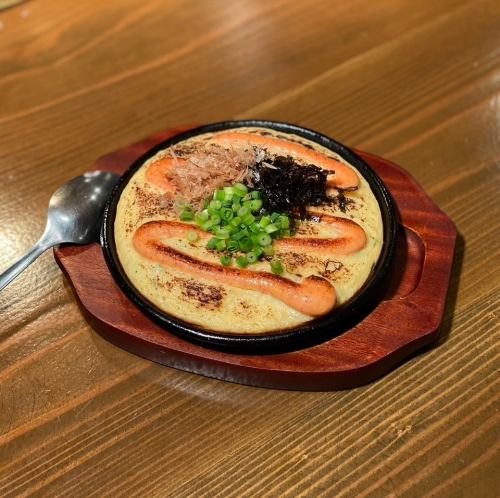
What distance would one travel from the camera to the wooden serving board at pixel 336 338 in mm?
2377

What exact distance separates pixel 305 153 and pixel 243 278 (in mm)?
833

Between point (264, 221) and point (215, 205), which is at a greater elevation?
point (215, 205)

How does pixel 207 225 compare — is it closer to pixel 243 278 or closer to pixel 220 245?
pixel 220 245

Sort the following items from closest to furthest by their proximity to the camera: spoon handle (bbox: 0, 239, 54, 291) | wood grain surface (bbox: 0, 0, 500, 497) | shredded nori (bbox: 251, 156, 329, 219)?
wood grain surface (bbox: 0, 0, 500, 497) → shredded nori (bbox: 251, 156, 329, 219) → spoon handle (bbox: 0, 239, 54, 291)

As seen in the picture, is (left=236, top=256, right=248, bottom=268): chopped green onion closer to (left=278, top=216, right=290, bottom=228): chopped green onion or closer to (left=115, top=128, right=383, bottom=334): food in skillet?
(left=115, top=128, right=383, bottom=334): food in skillet

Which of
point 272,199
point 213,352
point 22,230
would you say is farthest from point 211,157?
point 22,230

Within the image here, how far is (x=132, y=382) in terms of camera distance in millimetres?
2586

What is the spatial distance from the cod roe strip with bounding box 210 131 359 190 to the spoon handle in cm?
105

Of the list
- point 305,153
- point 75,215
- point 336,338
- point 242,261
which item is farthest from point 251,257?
point 75,215

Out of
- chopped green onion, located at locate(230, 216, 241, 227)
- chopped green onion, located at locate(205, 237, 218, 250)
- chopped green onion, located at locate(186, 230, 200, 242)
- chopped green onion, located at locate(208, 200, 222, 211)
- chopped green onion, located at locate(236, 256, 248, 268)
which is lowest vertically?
chopped green onion, located at locate(236, 256, 248, 268)

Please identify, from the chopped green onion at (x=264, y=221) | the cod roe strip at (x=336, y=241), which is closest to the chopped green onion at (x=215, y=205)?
the chopped green onion at (x=264, y=221)

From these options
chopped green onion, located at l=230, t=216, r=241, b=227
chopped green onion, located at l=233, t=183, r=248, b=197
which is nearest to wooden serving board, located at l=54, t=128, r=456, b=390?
chopped green onion, located at l=230, t=216, r=241, b=227

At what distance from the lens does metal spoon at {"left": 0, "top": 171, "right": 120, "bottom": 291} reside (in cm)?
284

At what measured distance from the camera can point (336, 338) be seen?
243 cm
